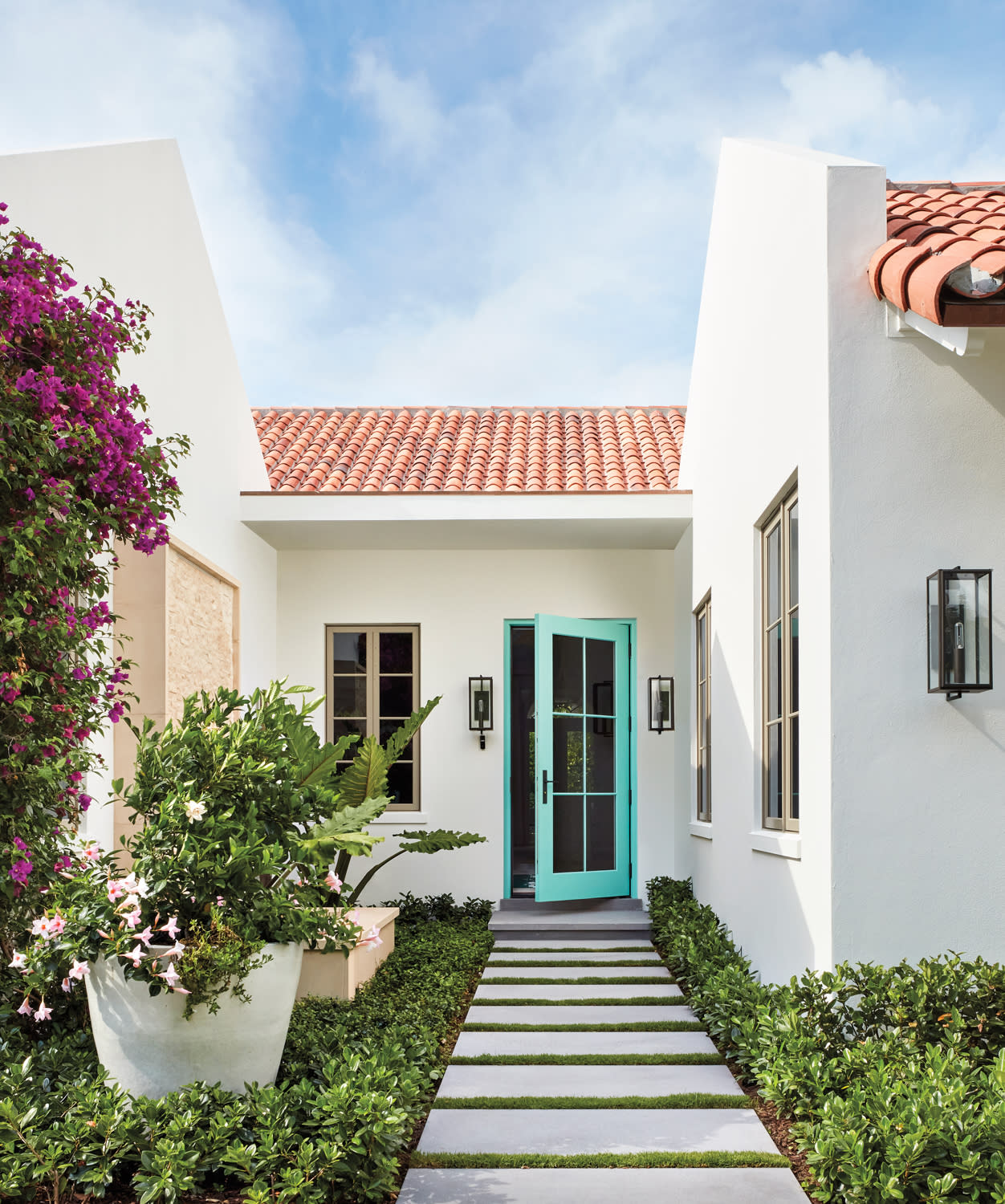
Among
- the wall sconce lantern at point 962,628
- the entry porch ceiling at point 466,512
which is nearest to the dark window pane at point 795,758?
the wall sconce lantern at point 962,628

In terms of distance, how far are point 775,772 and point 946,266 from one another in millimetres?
2972

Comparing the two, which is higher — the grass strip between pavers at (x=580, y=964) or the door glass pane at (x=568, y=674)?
the door glass pane at (x=568, y=674)

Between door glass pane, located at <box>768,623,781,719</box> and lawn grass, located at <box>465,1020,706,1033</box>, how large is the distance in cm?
178

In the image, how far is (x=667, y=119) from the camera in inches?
335

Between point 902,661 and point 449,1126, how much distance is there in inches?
102

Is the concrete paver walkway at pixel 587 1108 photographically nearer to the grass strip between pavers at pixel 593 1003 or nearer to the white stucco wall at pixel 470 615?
the grass strip between pavers at pixel 593 1003

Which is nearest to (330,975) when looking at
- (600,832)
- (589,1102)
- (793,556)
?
(589,1102)

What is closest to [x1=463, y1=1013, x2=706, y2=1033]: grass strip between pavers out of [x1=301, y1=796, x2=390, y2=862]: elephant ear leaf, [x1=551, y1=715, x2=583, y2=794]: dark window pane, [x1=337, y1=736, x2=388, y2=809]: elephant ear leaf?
[x1=301, y1=796, x2=390, y2=862]: elephant ear leaf

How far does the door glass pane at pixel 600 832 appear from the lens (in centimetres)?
1013

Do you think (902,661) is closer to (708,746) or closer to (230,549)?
(708,746)

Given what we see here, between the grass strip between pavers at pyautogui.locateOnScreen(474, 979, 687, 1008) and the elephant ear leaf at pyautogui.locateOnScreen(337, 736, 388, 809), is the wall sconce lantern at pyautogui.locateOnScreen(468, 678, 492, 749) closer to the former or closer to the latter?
the elephant ear leaf at pyautogui.locateOnScreen(337, 736, 388, 809)

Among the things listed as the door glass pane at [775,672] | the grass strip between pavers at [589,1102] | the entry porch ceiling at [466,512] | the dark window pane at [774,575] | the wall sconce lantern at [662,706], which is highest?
the entry porch ceiling at [466,512]

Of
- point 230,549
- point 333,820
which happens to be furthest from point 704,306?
point 333,820

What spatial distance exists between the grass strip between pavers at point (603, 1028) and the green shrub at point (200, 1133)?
180 centimetres
